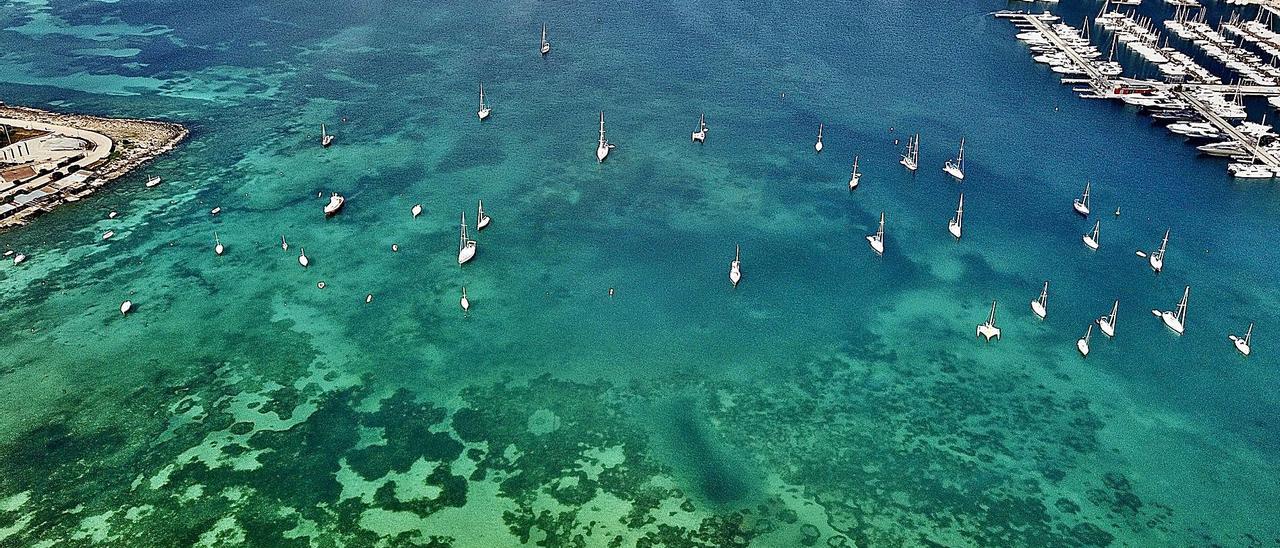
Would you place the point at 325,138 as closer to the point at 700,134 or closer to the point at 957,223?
the point at 700,134

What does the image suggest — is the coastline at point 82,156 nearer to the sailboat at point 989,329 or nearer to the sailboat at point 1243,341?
the sailboat at point 989,329

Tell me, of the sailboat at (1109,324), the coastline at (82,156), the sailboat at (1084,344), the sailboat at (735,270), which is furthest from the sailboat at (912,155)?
the coastline at (82,156)

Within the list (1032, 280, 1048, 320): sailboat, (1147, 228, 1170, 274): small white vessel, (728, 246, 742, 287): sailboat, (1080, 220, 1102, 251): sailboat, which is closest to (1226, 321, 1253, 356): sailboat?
(1147, 228, 1170, 274): small white vessel

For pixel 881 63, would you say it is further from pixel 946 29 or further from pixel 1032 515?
pixel 1032 515

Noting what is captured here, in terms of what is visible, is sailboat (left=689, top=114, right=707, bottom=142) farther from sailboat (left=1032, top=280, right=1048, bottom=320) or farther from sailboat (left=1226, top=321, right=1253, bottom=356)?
sailboat (left=1226, top=321, right=1253, bottom=356)

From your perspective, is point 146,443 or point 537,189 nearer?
point 146,443

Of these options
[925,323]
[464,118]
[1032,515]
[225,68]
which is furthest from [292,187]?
[1032,515]

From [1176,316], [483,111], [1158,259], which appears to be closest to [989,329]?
[1176,316]
